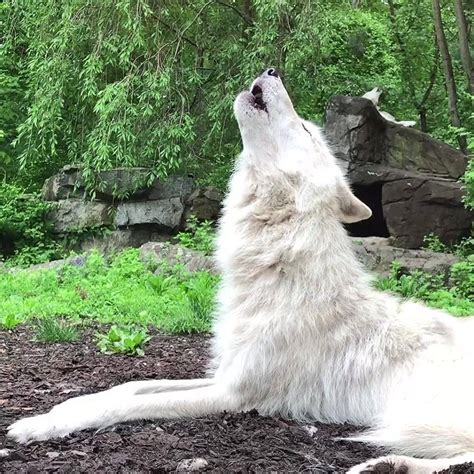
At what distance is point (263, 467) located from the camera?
240 centimetres

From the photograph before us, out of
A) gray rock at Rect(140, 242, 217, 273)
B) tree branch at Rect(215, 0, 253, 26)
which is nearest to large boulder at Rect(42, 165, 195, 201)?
gray rock at Rect(140, 242, 217, 273)

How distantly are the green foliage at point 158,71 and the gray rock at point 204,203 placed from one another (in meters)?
0.31

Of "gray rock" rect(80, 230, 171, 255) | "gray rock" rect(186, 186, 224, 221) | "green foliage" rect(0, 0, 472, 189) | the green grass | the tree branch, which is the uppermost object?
the tree branch

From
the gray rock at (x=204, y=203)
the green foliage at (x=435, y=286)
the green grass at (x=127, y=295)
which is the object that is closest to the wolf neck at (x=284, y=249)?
the green grass at (x=127, y=295)

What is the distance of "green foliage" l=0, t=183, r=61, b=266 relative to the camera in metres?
14.7

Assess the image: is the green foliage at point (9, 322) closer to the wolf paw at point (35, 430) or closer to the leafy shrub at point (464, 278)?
the wolf paw at point (35, 430)

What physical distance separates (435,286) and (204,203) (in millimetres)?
5963

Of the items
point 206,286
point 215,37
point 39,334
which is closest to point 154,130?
point 215,37

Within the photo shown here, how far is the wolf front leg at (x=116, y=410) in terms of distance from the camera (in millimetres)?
2758

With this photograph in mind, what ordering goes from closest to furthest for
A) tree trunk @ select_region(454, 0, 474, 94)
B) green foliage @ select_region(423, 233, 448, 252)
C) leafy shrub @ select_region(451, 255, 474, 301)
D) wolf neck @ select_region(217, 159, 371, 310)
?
wolf neck @ select_region(217, 159, 371, 310), leafy shrub @ select_region(451, 255, 474, 301), green foliage @ select_region(423, 233, 448, 252), tree trunk @ select_region(454, 0, 474, 94)

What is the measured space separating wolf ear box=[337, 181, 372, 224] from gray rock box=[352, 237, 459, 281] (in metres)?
6.43

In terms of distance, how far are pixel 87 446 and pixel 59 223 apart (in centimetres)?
1285

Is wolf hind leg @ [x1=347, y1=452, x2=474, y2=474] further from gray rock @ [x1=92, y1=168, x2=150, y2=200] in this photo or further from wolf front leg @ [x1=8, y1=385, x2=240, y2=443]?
gray rock @ [x1=92, y1=168, x2=150, y2=200]

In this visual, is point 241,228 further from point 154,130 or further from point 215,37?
point 215,37
